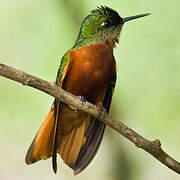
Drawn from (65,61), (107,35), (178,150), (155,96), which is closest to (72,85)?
(65,61)

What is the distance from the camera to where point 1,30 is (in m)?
6.12

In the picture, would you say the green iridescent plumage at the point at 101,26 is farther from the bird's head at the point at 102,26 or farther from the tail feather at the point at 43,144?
the tail feather at the point at 43,144

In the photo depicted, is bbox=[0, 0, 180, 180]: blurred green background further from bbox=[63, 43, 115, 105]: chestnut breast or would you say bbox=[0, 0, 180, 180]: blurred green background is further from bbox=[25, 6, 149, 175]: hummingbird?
bbox=[63, 43, 115, 105]: chestnut breast

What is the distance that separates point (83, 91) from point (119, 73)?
4.26 ft

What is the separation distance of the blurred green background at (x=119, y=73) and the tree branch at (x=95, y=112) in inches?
58.0

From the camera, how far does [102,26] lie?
4891 millimetres

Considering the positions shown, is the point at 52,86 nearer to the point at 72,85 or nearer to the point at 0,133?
the point at 72,85

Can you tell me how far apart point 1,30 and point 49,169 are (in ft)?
6.21

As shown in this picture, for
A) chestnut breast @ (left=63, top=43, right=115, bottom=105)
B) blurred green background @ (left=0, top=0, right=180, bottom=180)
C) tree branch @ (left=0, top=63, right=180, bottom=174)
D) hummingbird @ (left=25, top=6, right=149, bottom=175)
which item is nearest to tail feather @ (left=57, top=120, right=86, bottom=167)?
hummingbird @ (left=25, top=6, right=149, bottom=175)

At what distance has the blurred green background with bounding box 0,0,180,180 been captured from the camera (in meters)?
5.68

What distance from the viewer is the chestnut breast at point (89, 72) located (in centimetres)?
449

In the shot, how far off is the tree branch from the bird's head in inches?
42.1

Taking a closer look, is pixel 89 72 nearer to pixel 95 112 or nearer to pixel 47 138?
pixel 95 112

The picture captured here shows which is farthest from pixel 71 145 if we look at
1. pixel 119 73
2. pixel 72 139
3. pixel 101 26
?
pixel 119 73
